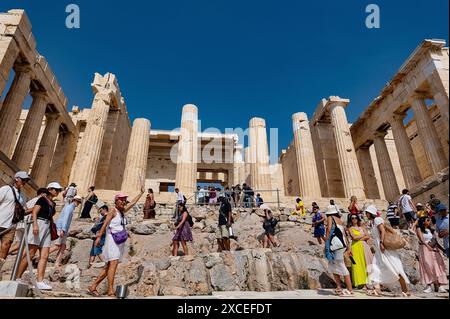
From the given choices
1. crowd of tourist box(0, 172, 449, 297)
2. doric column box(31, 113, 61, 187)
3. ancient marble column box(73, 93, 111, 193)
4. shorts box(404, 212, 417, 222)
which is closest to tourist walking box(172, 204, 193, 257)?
crowd of tourist box(0, 172, 449, 297)

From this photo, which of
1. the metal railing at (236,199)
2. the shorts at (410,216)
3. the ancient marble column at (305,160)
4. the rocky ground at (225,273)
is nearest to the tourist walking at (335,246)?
the rocky ground at (225,273)

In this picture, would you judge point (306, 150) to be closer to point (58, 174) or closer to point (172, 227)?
point (172, 227)

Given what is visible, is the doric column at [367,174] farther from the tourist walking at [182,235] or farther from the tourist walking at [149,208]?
the tourist walking at [182,235]

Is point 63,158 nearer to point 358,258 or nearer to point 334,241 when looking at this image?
point 334,241

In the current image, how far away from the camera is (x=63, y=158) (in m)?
23.0

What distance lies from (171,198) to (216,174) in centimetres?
1557

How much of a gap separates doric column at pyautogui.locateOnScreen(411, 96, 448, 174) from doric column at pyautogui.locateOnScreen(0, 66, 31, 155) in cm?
2294

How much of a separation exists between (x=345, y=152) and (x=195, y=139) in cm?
1086

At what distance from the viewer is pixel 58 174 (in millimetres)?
22203

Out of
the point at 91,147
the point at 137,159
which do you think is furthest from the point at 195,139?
the point at 91,147

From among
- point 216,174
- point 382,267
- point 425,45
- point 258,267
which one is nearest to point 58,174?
point 216,174

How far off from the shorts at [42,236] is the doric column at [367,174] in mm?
22763

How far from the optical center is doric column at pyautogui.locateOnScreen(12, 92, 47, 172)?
17.0 metres
